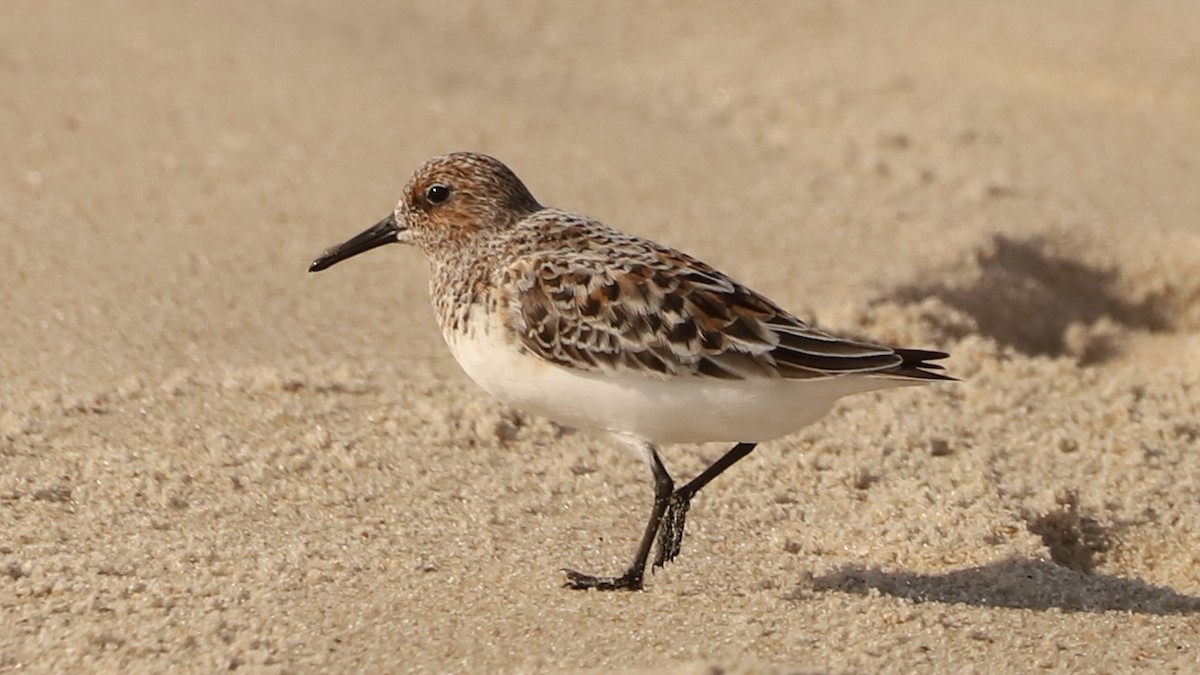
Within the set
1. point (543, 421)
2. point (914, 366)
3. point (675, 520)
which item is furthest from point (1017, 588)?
point (543, 421)

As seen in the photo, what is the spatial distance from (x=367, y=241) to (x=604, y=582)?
1221mm

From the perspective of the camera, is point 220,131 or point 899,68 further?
point 899,68

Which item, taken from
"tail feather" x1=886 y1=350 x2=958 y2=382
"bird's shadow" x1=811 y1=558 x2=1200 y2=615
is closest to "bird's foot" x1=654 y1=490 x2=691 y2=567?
"bird's shadow" x1=811 y1=558 x2=1200 y2=615

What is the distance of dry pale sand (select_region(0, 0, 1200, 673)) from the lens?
12.6 ft

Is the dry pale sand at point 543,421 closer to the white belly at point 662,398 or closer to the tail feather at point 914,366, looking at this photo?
the white belly at point 662,398

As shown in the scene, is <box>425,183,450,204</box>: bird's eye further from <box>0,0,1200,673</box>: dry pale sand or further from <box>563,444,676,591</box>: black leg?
<box>563,444,676,591</box>: black leg

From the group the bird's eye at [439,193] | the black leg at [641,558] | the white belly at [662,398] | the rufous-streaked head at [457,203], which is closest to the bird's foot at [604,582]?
the black leg at [641,558]

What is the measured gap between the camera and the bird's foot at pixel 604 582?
3.96m

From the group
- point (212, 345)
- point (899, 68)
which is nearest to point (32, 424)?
point (212, 345)

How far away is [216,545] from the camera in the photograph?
4035 mm

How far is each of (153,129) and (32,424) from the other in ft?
8.77

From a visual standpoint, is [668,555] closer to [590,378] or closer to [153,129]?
[590,378]

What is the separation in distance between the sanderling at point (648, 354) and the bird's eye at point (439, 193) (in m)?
0.32

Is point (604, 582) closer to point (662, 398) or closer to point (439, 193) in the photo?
point (662, 398)
